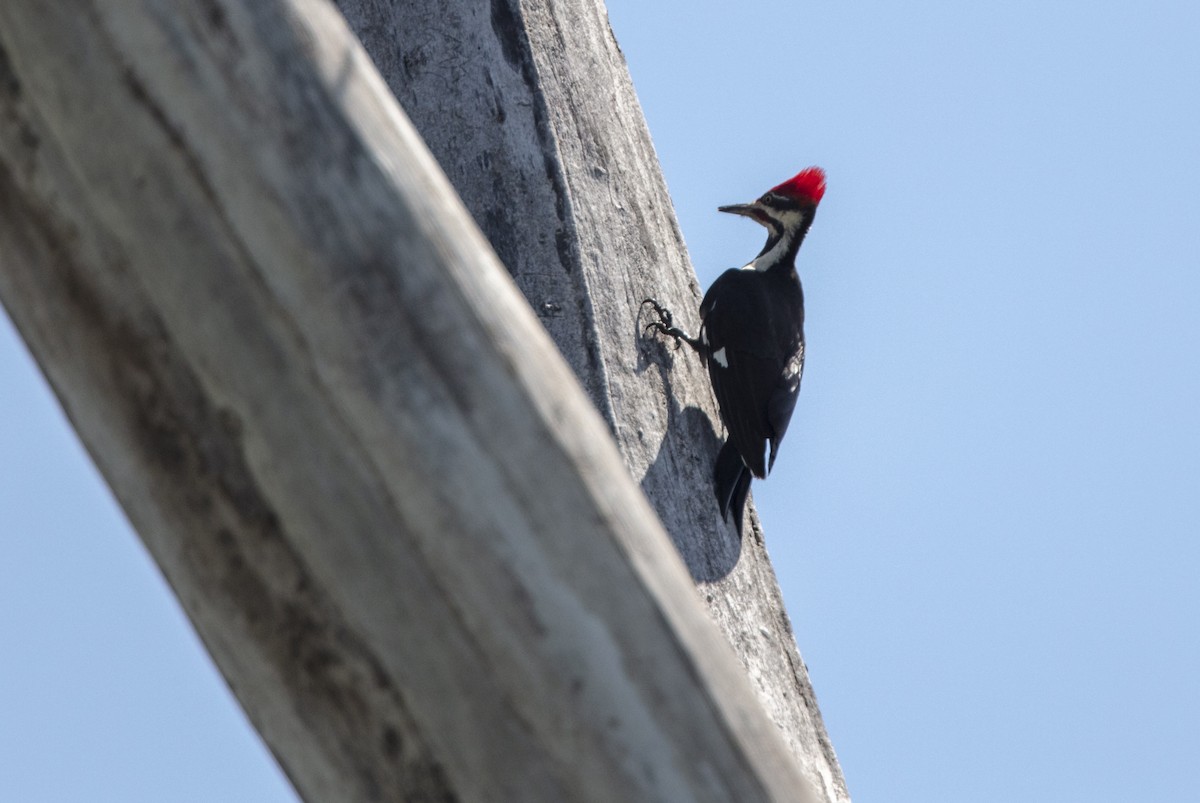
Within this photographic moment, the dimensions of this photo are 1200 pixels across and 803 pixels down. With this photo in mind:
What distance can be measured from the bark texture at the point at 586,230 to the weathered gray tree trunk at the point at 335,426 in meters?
1.45

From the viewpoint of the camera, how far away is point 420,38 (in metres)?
2.68

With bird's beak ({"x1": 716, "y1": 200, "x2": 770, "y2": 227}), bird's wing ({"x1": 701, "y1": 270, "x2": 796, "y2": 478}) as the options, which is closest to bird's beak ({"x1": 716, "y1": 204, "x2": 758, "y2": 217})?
bird's beak ({"x1": 716, "y1": 200, "x2": 770, "y2": 227})

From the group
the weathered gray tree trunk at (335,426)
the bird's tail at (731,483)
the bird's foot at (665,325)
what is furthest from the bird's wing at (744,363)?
the weathered gray tree trunk at (335,426)

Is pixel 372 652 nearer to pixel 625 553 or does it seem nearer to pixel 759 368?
pixel 625 553

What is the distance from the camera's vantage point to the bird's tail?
2.67 meters

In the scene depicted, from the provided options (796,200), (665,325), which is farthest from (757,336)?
(665,325)

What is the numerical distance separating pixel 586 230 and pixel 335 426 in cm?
168

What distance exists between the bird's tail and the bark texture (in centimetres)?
4

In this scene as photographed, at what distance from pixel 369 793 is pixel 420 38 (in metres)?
2.00

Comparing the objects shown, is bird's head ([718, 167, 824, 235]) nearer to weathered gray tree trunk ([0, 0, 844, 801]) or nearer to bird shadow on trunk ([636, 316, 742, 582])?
bird shadow on trunk ([636, 316, 742, 582])

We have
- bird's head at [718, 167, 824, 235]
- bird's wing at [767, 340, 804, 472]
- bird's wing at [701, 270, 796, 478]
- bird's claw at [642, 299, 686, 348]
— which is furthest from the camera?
bird's head at [718, 167, 824, 235]

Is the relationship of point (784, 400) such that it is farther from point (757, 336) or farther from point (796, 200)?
point (796, 200)

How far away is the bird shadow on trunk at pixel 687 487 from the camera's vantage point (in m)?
2.45

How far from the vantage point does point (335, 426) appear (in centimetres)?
94
